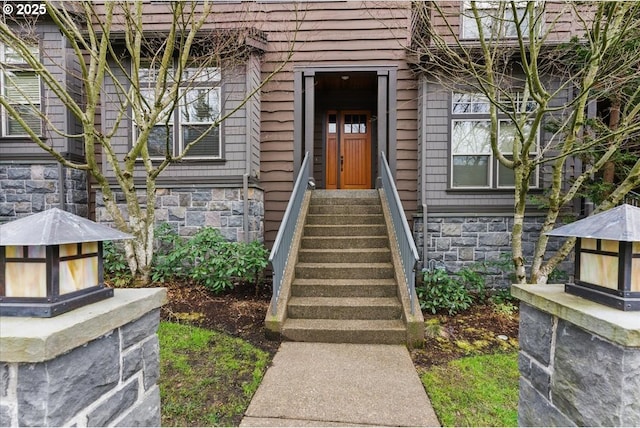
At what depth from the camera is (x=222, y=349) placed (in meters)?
3.29

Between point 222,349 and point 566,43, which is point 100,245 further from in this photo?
point 566,43

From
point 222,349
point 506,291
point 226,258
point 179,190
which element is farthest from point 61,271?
point 506,291

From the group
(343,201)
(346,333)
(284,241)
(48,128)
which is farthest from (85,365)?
(48,128)

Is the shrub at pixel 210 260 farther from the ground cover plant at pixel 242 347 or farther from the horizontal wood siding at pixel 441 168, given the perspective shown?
the horizontal wood siding at pixel 441 168

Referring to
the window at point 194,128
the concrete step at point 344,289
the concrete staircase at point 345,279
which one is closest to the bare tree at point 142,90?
the window at point 194,128

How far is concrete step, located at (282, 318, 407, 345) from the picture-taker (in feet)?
11.4

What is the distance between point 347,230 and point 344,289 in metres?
1.21

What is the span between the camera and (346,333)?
3.48 meters

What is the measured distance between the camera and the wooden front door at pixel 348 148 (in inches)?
298

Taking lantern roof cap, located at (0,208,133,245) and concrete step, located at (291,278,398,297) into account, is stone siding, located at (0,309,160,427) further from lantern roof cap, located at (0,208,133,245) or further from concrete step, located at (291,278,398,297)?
concrete step, located at (291,278,398,297)

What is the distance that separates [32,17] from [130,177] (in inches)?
130

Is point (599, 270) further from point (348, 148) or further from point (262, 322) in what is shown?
point (348, 148)

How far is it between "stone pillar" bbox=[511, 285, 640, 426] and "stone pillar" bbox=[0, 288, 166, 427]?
1.84 metres

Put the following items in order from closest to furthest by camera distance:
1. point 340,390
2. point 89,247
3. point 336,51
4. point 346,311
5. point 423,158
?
point 89,247 → point 340,390 → point 346,311 → point 423,158 → point 336,51
